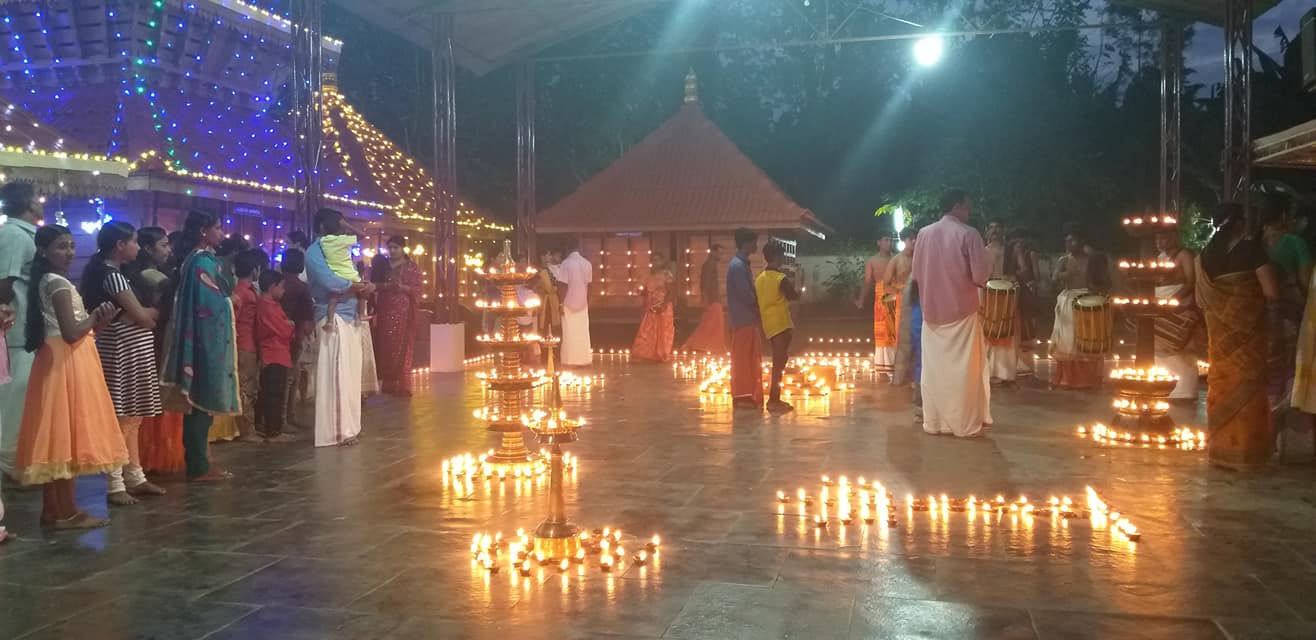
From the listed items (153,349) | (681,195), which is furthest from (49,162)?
(681,195)

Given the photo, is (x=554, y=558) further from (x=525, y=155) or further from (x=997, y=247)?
(x=525, y=155)

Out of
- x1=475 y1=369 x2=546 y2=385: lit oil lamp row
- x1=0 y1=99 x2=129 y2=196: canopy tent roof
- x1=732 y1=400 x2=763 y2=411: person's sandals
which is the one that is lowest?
x1=732 y1=400 x2=763 y2=411: person's sandals

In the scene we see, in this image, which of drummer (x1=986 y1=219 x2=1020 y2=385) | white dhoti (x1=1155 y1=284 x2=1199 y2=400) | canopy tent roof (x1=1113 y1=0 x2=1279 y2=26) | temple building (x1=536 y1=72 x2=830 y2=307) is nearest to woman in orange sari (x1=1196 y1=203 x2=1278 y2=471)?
white dhoti (x1=1155 y1=284 x2=1199 y2=400)

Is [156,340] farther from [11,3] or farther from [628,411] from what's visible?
[11,3]

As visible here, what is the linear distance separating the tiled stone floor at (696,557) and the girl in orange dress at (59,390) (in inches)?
12.3

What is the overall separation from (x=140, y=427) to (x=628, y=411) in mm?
4344

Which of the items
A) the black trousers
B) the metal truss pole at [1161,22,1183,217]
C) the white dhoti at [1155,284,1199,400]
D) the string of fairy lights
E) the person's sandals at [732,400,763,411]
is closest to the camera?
the black trousers

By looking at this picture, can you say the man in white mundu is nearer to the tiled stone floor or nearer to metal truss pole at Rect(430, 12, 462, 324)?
metal truss pole at Rect(430, 12, 462, 324)

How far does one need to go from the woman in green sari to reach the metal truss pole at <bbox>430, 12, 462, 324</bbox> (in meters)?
7.43

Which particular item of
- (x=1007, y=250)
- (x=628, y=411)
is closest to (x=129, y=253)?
(x=628, y=411)

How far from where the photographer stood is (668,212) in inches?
828

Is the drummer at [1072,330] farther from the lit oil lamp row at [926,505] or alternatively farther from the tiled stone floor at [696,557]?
the lit oil lamp row at [926,505]

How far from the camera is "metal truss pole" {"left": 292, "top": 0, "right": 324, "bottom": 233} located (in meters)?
10.8

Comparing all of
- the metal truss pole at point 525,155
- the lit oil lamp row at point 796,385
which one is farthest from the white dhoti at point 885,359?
the metal truss pole at point 525,155
